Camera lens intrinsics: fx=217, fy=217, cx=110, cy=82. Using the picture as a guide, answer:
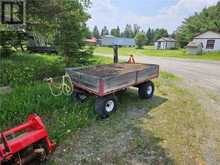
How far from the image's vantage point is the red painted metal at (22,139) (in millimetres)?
2882

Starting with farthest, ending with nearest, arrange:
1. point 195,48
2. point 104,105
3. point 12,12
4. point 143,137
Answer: point 195,48 < point 12,12 < point 104,105 < point 143,137

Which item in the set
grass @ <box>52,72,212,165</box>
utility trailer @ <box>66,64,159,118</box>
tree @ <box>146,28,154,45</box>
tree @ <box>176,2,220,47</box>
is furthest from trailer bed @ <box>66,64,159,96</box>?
tree @ <box>146,28,154,45</box>

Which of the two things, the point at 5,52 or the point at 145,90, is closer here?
the point at 145,90

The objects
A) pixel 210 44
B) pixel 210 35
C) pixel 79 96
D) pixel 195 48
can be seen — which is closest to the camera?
pixel 79 96

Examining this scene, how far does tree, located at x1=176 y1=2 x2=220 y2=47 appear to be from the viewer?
39.8m

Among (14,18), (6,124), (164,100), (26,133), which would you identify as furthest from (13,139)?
(14,18)

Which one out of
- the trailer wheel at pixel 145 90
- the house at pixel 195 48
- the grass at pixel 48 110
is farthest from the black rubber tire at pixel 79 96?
the house at pixel 195 48

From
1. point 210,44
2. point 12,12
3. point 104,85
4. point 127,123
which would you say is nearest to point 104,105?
point 104,85

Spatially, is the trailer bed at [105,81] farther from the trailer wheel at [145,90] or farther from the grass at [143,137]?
the grass at [143,137]

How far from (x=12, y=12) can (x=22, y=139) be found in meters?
5.69

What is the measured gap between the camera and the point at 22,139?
121 inches

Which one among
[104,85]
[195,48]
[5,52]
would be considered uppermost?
[195,48]

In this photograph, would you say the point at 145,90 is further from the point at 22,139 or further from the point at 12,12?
the point at 12,12

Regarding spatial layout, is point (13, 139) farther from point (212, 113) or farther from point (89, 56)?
point (89, 56)
